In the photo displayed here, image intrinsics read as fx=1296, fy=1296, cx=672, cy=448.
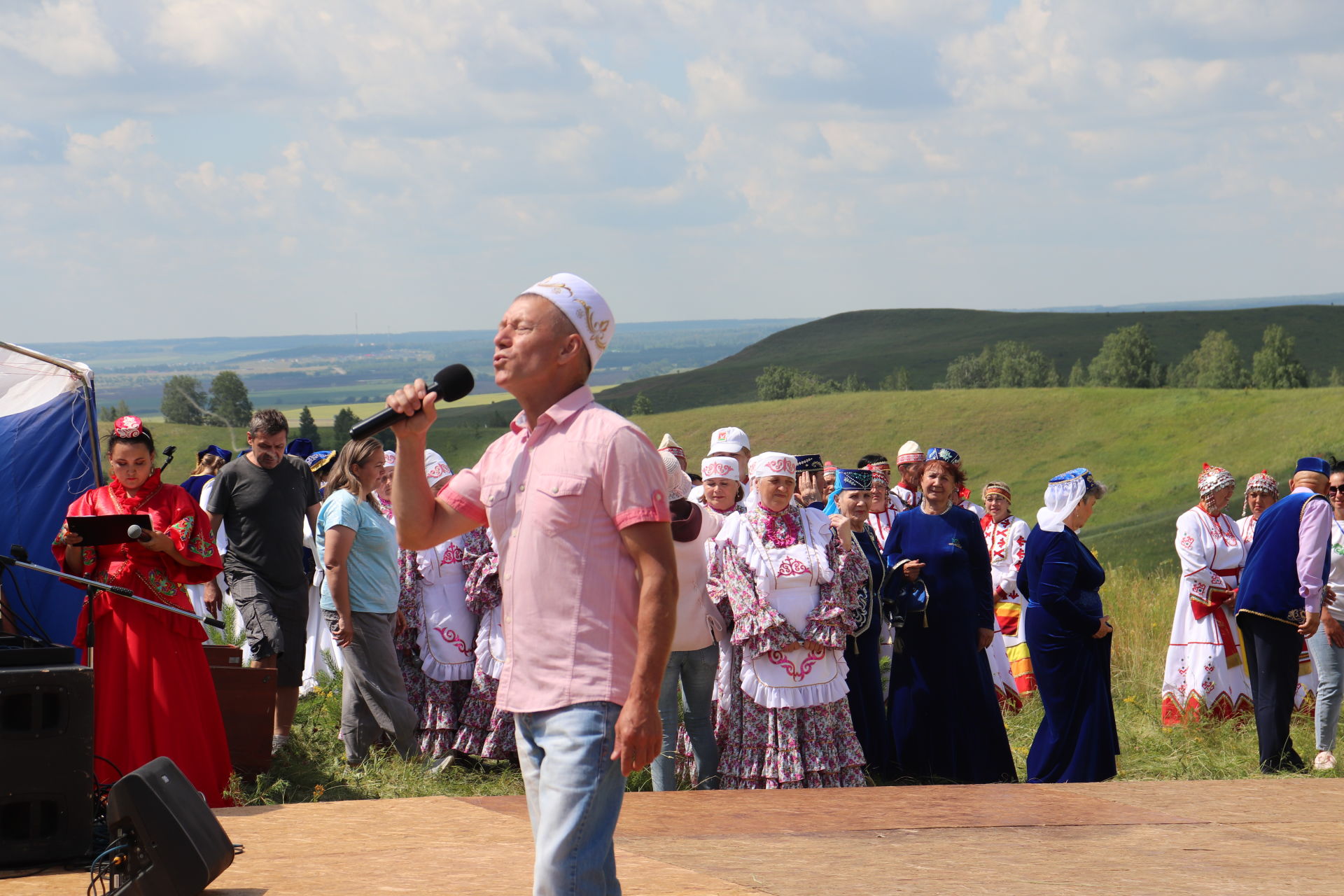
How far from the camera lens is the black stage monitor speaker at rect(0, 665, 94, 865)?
4379 millimetres

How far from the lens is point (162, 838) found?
12.9 feet

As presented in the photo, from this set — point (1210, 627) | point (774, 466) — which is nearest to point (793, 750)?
point (774, 466)

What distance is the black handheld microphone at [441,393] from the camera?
3.09 metres

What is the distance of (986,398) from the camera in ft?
179

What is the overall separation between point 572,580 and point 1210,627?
727 cm

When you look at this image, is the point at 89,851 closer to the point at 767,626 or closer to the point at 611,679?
the point at 611,679

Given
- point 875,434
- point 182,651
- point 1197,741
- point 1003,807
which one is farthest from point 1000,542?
point 875,434

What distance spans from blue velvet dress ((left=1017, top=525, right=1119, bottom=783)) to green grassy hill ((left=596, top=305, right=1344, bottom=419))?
98.2 metres

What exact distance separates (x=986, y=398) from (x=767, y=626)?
4972 centimetres

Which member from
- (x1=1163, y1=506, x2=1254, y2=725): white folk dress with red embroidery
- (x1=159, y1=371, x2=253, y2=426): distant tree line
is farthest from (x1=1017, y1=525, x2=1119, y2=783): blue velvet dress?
(x1=159, y1=371, x2=253, y2=426): distant tree line

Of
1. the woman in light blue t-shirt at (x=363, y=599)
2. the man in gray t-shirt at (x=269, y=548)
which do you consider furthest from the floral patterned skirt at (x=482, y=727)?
the man in gray t-shirt at (x=269, y=548)

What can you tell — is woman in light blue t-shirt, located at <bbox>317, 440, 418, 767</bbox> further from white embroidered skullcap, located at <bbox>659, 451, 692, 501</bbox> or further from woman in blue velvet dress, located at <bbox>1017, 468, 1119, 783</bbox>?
woman in blue velvet dress, located at <bbox>1017, 468, 1119, 783</bbox>

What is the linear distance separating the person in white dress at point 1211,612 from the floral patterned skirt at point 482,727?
4.71 m

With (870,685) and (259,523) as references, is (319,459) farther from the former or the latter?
(870,685)
